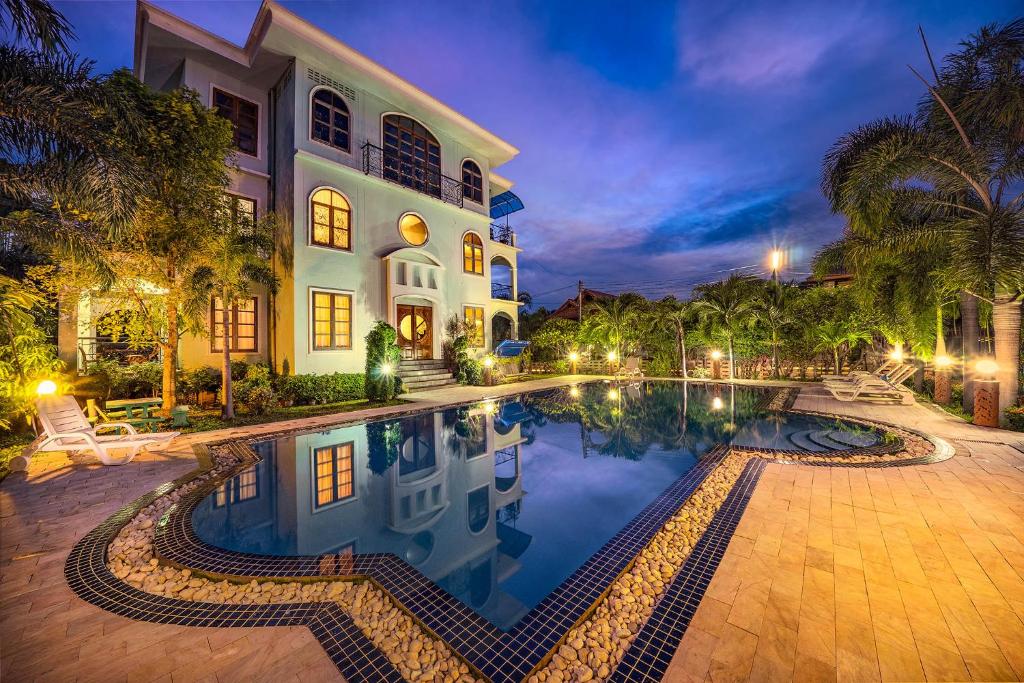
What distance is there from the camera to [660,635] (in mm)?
2387

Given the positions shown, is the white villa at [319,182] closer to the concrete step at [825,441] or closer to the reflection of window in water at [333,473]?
the reflection of window in water at [333,473]

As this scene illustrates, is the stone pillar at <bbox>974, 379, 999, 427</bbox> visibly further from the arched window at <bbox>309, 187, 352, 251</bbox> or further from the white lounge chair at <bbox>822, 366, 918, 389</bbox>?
the arched window at <bbox>309, 187, 352, 251</bbox>

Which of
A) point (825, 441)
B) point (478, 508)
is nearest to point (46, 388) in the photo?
point (478, 508)

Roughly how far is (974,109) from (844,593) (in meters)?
9.57

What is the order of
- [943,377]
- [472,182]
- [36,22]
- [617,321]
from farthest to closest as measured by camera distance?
[617,321], [472,182], [943,377], [36,22]

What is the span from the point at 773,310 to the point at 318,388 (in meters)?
16.9

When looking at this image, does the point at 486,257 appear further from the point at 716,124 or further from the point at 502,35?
the point at 716,124

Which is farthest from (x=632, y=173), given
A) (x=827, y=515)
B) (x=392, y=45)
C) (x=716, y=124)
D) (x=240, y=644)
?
(x=240, y=644)

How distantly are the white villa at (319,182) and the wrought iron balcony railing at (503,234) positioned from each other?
376cm

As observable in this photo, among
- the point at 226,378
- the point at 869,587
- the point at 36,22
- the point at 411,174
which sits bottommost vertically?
the point at 869,587

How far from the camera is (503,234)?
19.1 metres

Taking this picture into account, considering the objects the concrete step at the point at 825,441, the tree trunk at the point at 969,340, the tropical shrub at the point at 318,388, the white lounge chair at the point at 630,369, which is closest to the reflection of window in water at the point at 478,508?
the concrete step at the point at 825,441

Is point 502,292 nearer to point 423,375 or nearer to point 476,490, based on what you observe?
point 423,375

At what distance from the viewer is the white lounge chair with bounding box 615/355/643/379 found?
17.9m
